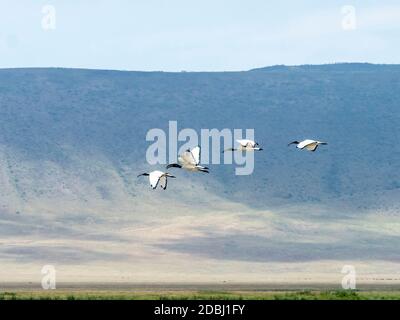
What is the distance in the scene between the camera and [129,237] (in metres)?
104

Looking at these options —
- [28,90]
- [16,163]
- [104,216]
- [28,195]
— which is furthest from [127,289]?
[28,90]

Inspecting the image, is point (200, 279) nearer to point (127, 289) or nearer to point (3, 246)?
point (127, 289)

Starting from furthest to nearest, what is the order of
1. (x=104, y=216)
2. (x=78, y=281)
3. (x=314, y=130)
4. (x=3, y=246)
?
(x=314, y=130) → (x=104, y=216) → (x=3, y=246) → (x=78, y=281)

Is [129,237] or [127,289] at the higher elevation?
[129,237]

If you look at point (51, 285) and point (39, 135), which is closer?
point (51, 285)

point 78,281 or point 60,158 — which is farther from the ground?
point 60,158

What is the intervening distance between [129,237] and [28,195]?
59.4 feet

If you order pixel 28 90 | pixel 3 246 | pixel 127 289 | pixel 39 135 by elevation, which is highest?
pixel 28 90

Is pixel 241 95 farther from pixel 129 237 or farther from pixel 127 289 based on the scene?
pixel 127 289

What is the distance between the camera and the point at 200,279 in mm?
83938

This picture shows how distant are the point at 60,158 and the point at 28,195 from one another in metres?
11.0

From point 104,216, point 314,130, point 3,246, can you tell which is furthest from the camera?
point 314,130

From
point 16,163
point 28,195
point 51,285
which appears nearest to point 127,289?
point 51,285

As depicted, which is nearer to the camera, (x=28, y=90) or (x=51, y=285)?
(x=51, y=285)
